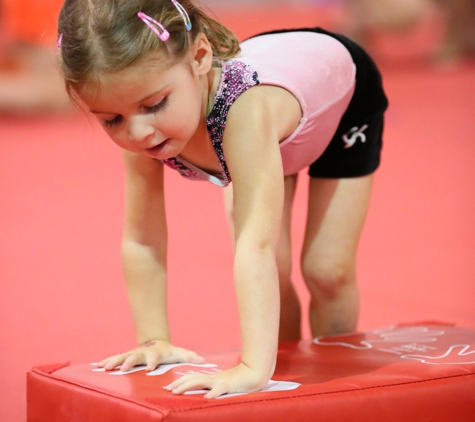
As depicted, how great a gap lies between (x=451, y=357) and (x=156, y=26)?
0.83 meters

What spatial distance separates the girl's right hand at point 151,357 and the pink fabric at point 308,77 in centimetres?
42

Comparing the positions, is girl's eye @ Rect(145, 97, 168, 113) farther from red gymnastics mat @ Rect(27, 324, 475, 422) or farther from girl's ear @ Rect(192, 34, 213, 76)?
red gymnastics mat @ Rect(27, 324, 475, 422)

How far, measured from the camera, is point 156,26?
4.15 feet

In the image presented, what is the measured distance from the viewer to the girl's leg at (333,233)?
1746 millimetres

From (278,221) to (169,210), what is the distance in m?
2.18

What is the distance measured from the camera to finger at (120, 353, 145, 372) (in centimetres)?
143

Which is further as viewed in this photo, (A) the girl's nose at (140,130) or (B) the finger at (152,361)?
(B) the finger at (152,361)

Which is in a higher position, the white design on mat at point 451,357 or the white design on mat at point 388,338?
the white design on mat at point 388,338

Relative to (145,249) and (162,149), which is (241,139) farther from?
(145,249)

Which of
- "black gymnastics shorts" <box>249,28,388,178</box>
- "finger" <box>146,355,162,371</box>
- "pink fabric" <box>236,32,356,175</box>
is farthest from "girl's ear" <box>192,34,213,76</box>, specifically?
"finger" <box>146,355,162,371</box>

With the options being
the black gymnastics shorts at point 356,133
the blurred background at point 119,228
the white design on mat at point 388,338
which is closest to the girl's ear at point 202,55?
the blurred background at point 119,228

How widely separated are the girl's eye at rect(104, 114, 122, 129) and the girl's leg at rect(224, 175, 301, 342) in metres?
0.48

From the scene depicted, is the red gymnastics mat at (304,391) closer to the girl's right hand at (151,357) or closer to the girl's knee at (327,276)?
the girl's right hand at (151,357)

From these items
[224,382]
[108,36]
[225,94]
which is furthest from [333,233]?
[108,36]
